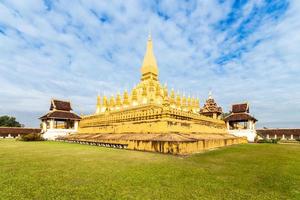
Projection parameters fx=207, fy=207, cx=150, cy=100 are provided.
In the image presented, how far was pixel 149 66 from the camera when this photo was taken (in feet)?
123

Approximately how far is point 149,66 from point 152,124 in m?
19.5

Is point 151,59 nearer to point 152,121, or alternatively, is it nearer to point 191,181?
point 152,121

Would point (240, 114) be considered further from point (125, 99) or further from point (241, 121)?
point (125, 99)

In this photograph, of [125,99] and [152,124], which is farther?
[125,99]

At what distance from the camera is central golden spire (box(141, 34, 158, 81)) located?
37553 mm

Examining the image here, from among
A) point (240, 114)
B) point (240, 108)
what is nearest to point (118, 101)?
point (240, 114)

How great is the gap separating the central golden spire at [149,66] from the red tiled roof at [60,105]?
15.8m

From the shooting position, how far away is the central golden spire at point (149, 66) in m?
37.6

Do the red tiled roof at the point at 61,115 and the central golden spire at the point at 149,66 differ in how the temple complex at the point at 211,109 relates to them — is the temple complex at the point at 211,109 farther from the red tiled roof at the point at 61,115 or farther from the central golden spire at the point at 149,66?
the red tiled roof at the point at 61,115

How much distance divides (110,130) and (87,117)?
10968 mm

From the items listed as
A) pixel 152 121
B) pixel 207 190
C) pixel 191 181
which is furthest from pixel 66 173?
pixel 152 121

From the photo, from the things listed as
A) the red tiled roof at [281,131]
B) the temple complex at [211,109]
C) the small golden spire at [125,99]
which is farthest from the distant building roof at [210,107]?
the red tiled roof at [281,131]

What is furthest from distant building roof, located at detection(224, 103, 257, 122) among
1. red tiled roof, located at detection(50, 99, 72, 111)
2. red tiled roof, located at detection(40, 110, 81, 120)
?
red tiled roof, located at detection(50, 99, 72, 111)

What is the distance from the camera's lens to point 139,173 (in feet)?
25.7
